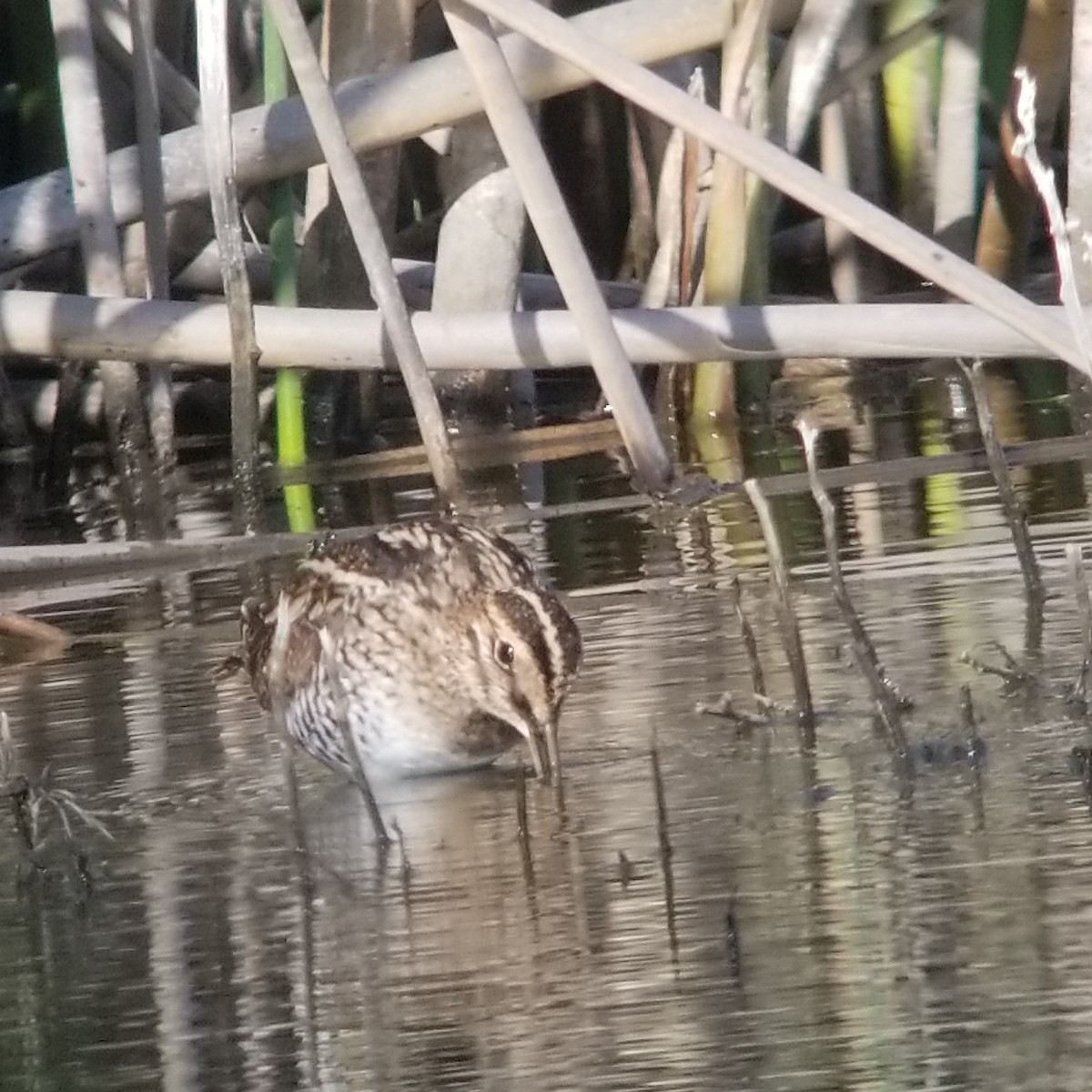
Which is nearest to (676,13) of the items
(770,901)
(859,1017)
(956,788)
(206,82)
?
(206,82)

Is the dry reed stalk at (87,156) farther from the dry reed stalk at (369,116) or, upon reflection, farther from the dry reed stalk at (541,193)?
the dry reed stalk at (541,193)

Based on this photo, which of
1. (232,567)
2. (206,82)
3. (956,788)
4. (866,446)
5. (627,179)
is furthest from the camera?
(627,179)

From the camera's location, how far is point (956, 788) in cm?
438

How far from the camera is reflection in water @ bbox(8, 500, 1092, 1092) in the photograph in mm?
3344

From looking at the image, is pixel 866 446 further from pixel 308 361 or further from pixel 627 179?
pixel 627 179

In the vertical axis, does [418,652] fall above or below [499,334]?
below

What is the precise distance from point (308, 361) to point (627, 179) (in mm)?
3178

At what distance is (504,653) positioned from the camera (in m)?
5.06

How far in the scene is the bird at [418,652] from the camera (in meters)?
4.94

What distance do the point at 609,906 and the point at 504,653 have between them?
3.85 feet

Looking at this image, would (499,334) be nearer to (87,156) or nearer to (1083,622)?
(87,156)

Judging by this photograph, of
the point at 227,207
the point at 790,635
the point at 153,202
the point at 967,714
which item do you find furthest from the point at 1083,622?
the point at 153,202

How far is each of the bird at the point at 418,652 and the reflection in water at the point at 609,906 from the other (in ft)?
0.29

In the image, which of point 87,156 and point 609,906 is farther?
point 87,156
